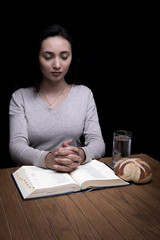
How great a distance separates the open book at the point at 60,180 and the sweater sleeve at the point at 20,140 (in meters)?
0.07

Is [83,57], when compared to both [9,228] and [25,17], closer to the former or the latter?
[25,17]

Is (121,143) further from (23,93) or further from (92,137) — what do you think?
(23,93)

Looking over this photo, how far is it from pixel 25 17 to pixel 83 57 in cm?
50

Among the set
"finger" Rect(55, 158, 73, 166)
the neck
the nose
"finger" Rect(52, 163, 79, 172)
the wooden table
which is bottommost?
the wooden table

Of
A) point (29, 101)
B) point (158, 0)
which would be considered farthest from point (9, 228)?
point (158, 0)

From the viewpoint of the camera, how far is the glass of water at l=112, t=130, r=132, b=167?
1.26 meters

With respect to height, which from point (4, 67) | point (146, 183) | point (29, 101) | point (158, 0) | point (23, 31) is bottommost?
point (146, 183)

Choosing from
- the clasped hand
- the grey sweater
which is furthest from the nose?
the clasped hand

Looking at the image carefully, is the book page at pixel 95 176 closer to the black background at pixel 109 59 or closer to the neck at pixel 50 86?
the neck at pixel 50 86

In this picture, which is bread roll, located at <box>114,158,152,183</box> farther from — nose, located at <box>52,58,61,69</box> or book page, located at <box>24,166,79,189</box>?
nose, located at <box>52,58,61,69</box>

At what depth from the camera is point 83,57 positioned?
1945mm

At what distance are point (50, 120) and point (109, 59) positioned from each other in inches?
34.8

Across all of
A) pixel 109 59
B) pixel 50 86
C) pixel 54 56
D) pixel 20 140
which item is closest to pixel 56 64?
pixel 54 56

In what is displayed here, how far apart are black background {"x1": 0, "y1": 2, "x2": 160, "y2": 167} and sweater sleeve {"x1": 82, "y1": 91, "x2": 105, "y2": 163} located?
370mm
